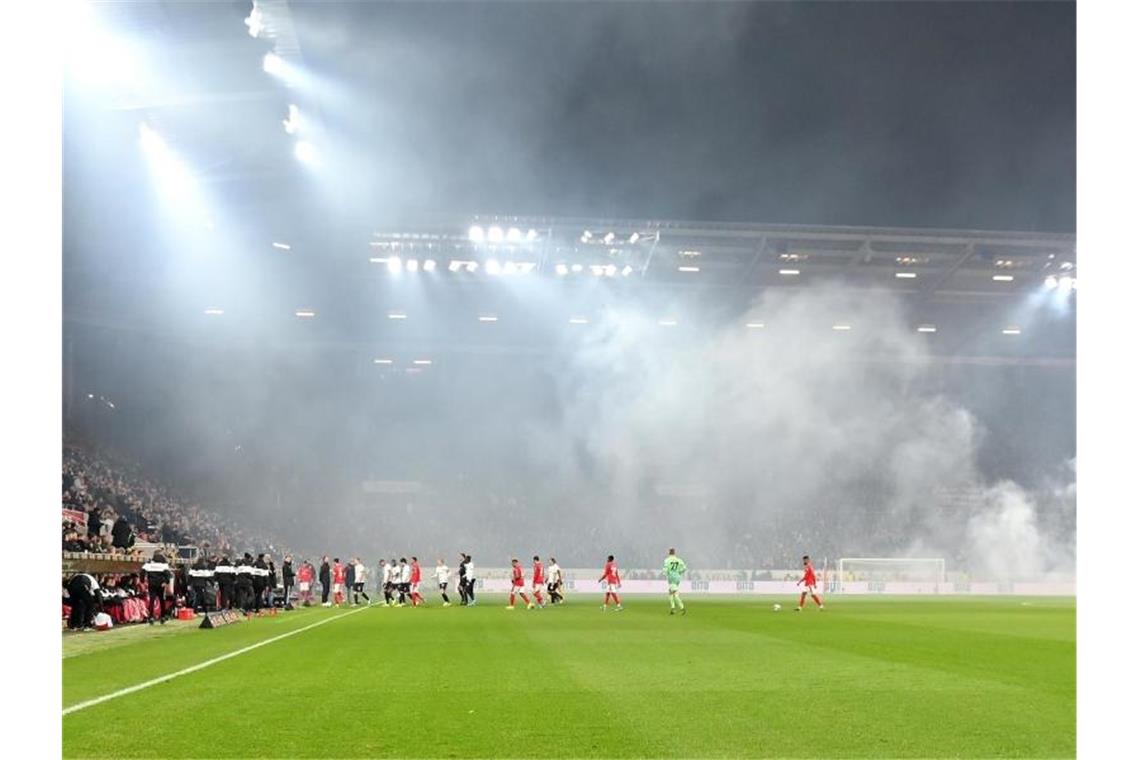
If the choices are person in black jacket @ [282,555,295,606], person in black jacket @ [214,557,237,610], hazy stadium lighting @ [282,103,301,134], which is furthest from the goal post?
hazy stadium lighting @ [282,103,301,134]

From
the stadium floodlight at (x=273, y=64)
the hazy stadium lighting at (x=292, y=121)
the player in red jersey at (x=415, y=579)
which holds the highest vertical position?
the stadium floodlight at (x=273, y=64)

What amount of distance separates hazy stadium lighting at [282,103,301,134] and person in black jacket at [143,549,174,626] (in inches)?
419

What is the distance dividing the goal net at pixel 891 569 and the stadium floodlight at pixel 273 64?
33.0 metres

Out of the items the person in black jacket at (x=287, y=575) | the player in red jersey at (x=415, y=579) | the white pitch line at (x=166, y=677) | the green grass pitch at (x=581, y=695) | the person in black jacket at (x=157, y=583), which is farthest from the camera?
the player in red jersey at (x=415, y=579)

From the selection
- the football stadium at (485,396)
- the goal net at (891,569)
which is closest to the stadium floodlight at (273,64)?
the football stadium at (485,396)

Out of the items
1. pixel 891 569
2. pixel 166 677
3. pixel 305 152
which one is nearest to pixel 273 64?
pixel 305 152

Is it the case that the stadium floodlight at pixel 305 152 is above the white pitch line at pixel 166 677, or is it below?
above

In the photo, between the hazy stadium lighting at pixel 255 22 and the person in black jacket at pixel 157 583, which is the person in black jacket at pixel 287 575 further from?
the hazy stadium lighting at pixel 255 22

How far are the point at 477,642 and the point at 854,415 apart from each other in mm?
37866

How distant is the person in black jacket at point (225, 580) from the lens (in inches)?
987

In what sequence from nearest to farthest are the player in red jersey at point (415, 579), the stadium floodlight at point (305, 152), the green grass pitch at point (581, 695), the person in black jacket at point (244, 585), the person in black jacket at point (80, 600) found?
the green grass pitch at point (581, 695) < the person in black jacket at point (80, 600) < the person in black jacket at point (244, 585) < the stadium floodlight at point (305, 152) < the player in red jersey at point (415, 579)

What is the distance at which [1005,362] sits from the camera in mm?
53531

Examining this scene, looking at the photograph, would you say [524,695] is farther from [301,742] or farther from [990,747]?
[990,747]
